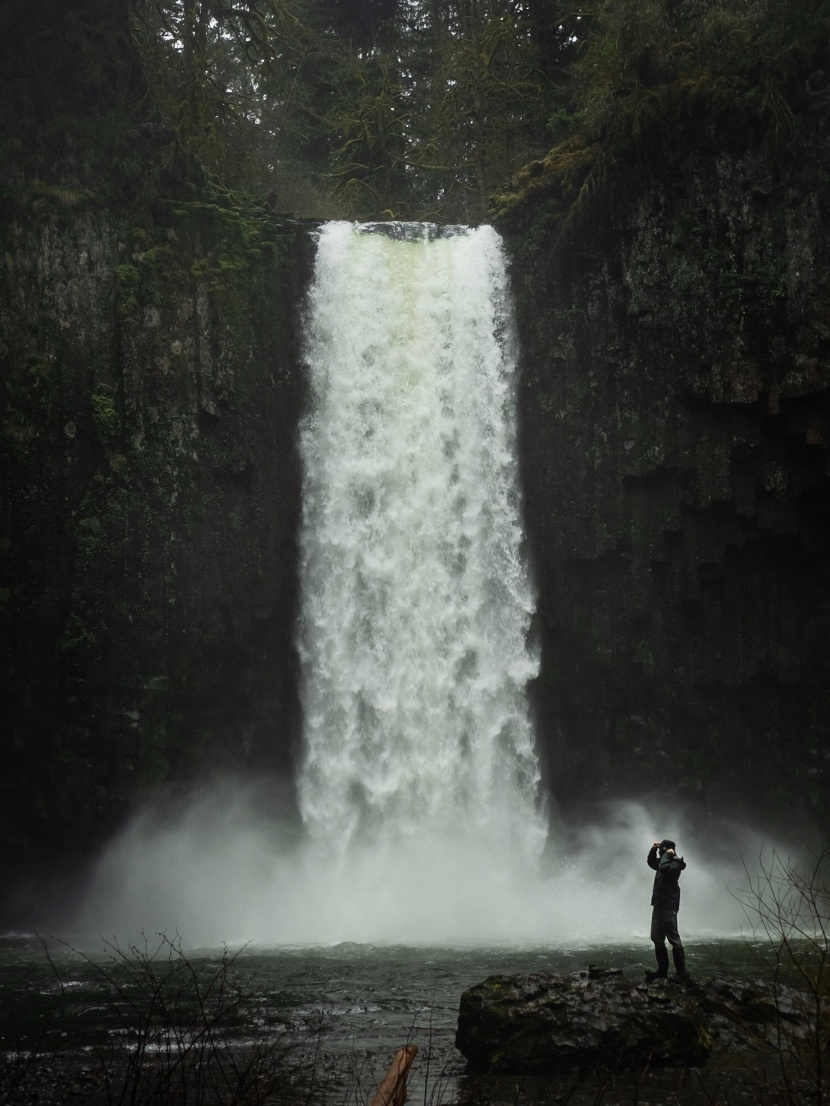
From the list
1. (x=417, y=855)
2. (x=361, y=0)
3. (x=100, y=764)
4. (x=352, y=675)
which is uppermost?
(x=361, y=0)

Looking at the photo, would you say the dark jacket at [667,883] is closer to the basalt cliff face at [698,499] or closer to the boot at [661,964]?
the boot at [661,964]

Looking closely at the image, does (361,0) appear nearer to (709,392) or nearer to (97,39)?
(97,39)

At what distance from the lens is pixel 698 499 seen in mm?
18938

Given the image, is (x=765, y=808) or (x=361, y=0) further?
(x=361, y=0)

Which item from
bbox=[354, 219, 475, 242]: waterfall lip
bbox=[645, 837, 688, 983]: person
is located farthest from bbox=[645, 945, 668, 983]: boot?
bbox=[354, 219, 475, 242]: waterfall lip

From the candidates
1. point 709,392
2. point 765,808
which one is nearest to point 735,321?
point 709,392

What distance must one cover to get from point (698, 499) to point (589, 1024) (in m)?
12.1

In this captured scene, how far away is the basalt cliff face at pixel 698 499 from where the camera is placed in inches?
734

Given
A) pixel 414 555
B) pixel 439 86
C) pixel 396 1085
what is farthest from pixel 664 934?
pixel 439 86

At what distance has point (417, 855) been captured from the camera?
1758cm

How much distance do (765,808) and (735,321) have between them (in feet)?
29.3

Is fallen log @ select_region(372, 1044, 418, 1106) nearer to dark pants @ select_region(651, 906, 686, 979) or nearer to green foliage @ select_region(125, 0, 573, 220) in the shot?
dark pants @ select_region(651, 906, 686, 979)

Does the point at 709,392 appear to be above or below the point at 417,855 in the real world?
above

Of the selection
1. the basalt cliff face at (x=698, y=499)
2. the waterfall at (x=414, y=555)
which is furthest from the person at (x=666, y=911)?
the basalt cliff face at (x=698, y=499)
